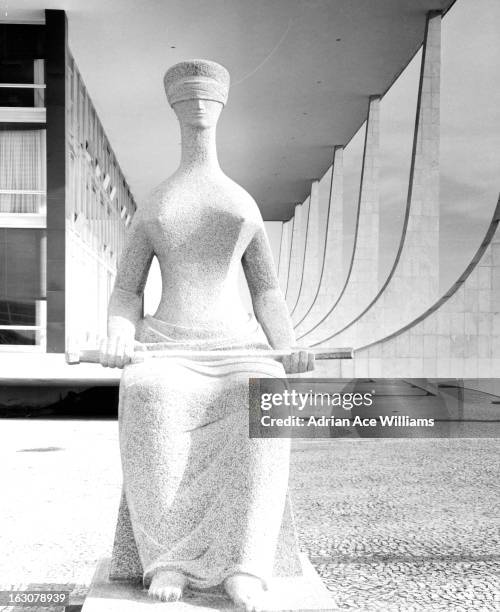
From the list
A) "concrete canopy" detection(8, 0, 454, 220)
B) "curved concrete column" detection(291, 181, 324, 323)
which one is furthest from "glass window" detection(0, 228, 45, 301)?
"curved concrete column" detection(291, 181, 324, 323)

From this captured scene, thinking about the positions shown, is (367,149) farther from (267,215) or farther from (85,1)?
(85,1)

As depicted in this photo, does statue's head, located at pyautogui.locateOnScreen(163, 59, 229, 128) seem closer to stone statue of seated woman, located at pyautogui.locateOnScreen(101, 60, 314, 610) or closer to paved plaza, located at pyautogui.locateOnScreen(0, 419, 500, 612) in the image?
stone statue of seated woman, located at pyautogui.locateOnScreen(101, 60, 314, 610)

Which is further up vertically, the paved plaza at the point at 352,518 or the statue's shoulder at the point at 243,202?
the statue's shoulder at the point at 243,202

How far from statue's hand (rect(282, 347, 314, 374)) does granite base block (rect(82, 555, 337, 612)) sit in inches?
35.9

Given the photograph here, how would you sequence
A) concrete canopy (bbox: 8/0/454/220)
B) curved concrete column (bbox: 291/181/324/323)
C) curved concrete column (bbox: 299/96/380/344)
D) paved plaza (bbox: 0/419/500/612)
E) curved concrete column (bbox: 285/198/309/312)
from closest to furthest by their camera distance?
paved plaza (bbox: 0/419/500/612)
concrete canopy (bbox: 8/0/454/220)
curved concrete column (bbox: 299/96/380/344)
curved concrete column (bbox: 285/198/309/312)
curved concrete column (bbox: 291/181/324/323)

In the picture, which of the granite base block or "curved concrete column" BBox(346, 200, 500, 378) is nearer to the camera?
the granite base block

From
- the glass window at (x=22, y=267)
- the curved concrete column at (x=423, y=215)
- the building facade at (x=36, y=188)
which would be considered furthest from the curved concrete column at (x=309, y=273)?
the glass window at (x=22, y=267)

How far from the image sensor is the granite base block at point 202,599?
2941 millimetres

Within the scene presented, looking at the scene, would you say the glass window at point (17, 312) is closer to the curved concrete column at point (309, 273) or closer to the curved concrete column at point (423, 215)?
the curved concrete column at point (423, 215)

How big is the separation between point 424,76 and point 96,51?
5870 mm

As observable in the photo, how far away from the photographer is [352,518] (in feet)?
18.3

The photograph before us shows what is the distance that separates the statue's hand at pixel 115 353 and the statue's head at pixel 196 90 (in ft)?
3.66

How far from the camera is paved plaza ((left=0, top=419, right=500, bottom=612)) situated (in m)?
4.20

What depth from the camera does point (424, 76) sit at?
12891mm
